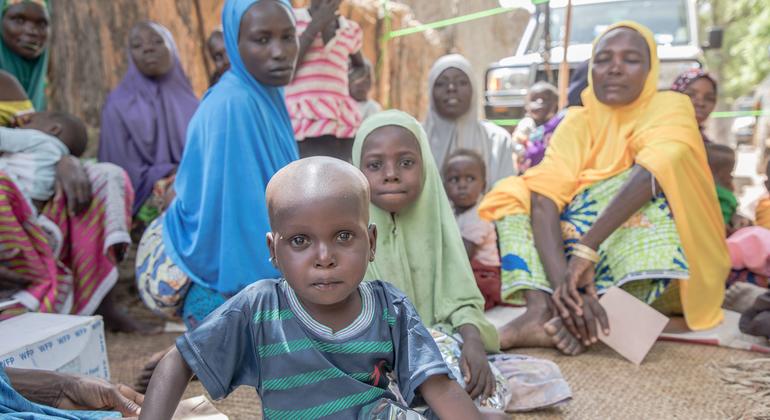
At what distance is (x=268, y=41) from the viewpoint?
2.62 meters

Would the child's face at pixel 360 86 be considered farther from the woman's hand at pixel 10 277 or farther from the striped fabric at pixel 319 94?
the woman's hand at pixel 10 277

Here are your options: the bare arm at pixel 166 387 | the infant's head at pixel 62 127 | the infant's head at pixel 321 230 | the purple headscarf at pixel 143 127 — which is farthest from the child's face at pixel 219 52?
the bare arm at pixel 166 387

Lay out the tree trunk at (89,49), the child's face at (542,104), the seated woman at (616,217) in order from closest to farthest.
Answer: the seated woman at (616,217)
the tree trunk at (89,49)
the child's face at (542,104)

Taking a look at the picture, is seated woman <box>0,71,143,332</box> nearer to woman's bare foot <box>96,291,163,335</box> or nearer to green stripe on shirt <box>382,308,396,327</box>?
woman's bare foot <box>96,291,163,335</box>

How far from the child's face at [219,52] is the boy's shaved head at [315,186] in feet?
10.3

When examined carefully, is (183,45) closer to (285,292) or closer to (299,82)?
(299,82)

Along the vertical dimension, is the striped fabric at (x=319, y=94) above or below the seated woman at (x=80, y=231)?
above

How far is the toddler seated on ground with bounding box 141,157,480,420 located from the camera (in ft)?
4.55

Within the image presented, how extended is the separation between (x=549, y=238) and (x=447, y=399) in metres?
1.68

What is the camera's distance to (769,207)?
11.9ft

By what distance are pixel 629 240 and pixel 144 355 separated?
227 centimetres

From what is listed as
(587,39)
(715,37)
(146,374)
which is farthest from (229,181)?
(715,37)

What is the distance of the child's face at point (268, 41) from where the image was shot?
2.59 meters

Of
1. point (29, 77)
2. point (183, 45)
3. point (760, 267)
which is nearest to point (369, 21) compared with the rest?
Result: point (183, 45)
